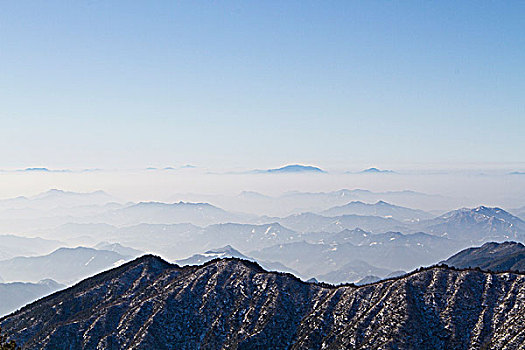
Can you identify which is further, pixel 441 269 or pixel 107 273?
pixel 107 273

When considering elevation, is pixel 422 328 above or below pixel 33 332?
above

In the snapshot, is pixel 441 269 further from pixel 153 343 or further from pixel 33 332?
pixel 33 332

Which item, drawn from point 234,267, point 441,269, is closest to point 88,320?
point 234,267

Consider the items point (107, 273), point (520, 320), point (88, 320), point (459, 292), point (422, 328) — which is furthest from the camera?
point (107, 273)

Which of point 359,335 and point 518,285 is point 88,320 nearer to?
point 359,335

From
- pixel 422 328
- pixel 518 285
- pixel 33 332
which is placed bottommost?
pixel 33 332

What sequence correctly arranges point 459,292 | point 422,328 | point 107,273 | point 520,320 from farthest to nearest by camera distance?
1. point 107,273
2. point 459,292
3. point 422,328
4. point 520,320
